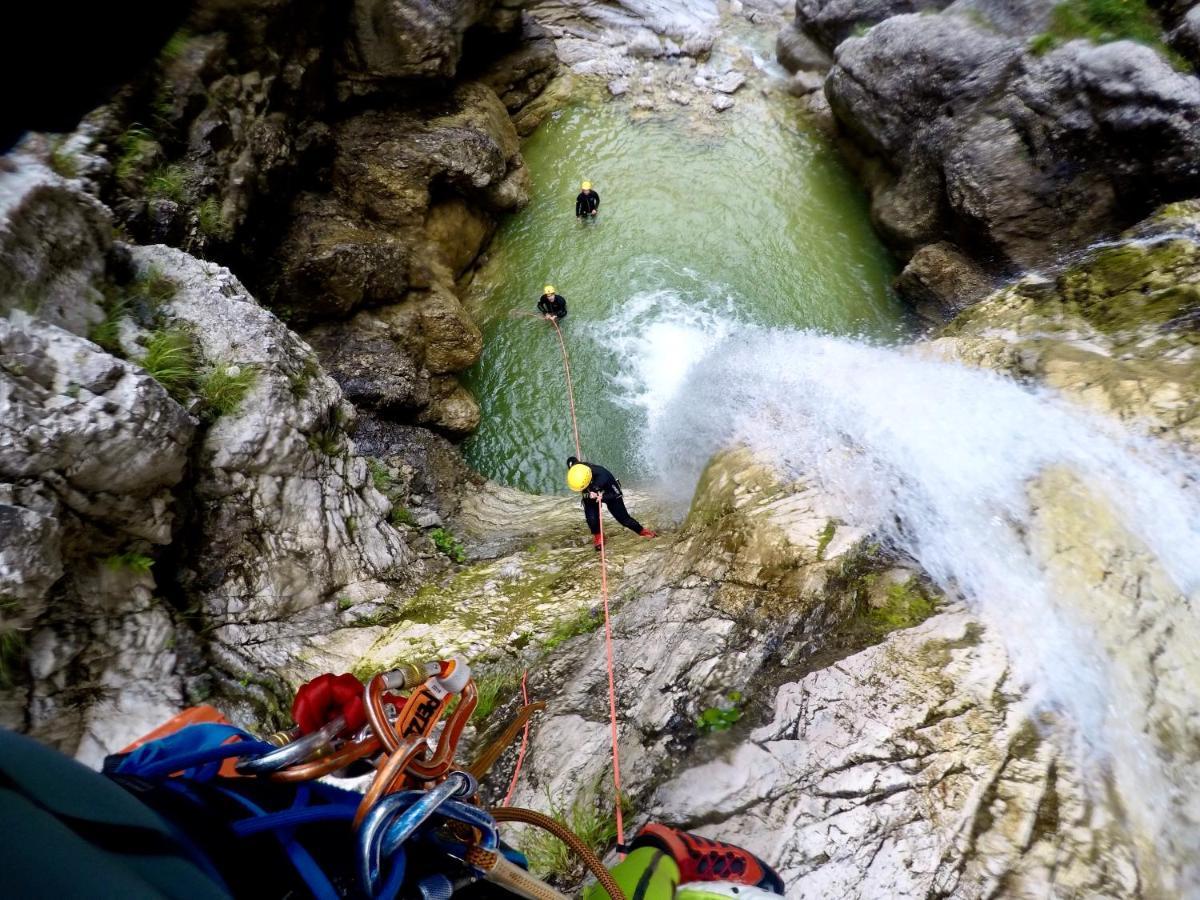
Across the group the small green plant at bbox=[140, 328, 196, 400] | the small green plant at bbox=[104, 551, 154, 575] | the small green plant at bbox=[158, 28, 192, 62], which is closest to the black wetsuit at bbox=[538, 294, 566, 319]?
the small green plant at bbox=[158, 28, 192, 62]

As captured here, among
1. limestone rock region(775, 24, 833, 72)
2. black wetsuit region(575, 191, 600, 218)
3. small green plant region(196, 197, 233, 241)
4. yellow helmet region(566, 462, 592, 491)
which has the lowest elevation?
yellow helmet region(566, 462, 592, 491)

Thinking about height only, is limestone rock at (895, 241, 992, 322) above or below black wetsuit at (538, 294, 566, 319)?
above

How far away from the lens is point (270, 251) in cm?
758

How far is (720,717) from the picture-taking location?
343cm

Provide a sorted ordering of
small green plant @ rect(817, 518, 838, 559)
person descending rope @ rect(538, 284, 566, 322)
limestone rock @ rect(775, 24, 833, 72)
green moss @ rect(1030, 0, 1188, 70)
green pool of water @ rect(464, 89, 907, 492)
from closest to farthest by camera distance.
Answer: small green plant @ rect(817, 518, 838, 559)
green moss @ rect(1030, 0, 1188, 70)
green pool of water @ rect(464, 89, 907, 492)
person descending rope @ rect(538, 284, 566, 322)
limestone rock @ rect(775, 24, 833, 72)

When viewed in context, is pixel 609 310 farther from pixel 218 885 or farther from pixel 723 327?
pixel 218 885

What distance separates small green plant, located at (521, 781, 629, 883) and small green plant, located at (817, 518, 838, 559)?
2.07 metres

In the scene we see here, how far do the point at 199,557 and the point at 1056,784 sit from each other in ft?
16.9

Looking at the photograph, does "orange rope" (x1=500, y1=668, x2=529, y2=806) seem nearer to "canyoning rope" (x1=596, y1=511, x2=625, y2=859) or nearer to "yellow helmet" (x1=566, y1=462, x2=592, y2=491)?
"canyoning rope" (x1=596, y1=511, x2=625, y2=859)

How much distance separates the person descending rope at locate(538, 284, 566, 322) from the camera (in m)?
8.62

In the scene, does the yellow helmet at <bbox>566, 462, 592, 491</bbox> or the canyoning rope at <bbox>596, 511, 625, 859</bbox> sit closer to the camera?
the canyoning rope at <bbox>596, 511, 625, 859</bbox>

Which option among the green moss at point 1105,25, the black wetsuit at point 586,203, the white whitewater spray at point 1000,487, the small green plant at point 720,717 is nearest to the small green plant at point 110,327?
the small green plant at point 720,717

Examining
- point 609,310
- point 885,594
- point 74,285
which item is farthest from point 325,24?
point 885,594

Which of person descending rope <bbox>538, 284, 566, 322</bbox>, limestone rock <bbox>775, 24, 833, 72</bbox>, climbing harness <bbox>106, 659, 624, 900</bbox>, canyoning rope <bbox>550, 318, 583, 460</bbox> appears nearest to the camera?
climbing harness <bbox>106, 659, 624, 900</bbox>
